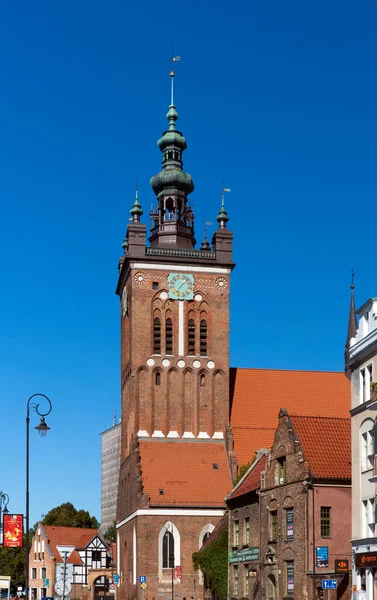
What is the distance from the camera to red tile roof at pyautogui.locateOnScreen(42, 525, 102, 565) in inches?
4382

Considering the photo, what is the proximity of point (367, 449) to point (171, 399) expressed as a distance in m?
38.2

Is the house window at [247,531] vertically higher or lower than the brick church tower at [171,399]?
lower

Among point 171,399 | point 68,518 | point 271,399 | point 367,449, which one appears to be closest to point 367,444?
point 367,449

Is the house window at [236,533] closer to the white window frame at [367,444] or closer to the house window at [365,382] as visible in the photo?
the white window frame at [367,444]

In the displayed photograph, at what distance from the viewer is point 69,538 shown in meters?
119

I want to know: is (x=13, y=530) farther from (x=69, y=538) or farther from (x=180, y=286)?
(x=69, y=538)

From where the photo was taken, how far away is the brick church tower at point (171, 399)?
75938mm

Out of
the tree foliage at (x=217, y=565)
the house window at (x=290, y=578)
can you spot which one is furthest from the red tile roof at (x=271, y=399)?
the house window at (x=290, y=578)

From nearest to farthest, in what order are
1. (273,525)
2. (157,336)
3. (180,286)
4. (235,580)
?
1. (273,525)
2. (235,580)
3. (157,336)
4. (180,286)

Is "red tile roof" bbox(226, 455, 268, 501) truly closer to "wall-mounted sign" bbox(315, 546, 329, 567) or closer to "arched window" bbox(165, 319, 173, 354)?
"wall-mounted sign" bbox(315, 546, 329, 567)

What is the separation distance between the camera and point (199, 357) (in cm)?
8281

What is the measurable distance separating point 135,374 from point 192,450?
725 cm

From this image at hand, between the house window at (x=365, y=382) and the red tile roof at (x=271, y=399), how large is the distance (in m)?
35.1

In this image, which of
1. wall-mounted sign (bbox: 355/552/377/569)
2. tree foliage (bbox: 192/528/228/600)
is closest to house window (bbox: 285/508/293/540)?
wall-mounted sign (bbox: 355/552/377/569)
